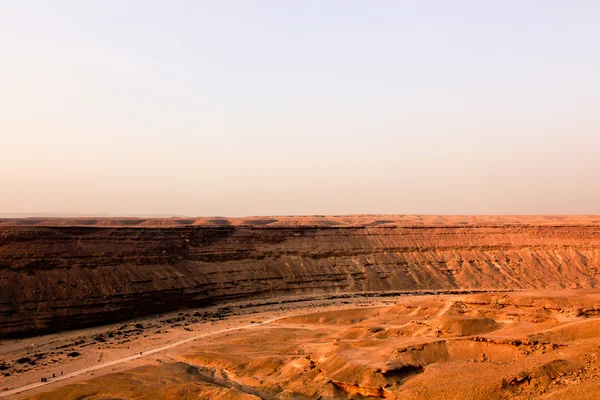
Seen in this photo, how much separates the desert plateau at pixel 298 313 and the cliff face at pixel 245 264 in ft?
0.65

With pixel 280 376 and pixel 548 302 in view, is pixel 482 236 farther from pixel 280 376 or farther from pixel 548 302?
pixel 280 376

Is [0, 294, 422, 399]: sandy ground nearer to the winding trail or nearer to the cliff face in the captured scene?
the winding trail

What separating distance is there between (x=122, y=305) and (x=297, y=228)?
32.4 m

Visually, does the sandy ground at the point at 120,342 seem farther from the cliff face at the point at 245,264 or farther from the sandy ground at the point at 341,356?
the cliff face at the point at 245,264

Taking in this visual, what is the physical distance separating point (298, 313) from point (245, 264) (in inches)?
622

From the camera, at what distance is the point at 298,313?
48.9 meters

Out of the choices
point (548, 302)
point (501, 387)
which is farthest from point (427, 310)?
point (501, 387)

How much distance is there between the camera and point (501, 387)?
19.0 metres

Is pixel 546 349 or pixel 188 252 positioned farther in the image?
pixel 188 252

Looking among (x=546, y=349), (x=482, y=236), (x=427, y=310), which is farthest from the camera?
(x=482, y=236)

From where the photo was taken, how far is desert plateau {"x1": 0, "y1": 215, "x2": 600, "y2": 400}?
907 inches

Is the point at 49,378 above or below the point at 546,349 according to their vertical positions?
below

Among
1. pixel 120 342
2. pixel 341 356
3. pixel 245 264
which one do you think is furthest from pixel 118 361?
pixel 245 264

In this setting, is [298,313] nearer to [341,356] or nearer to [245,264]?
[245,264]
